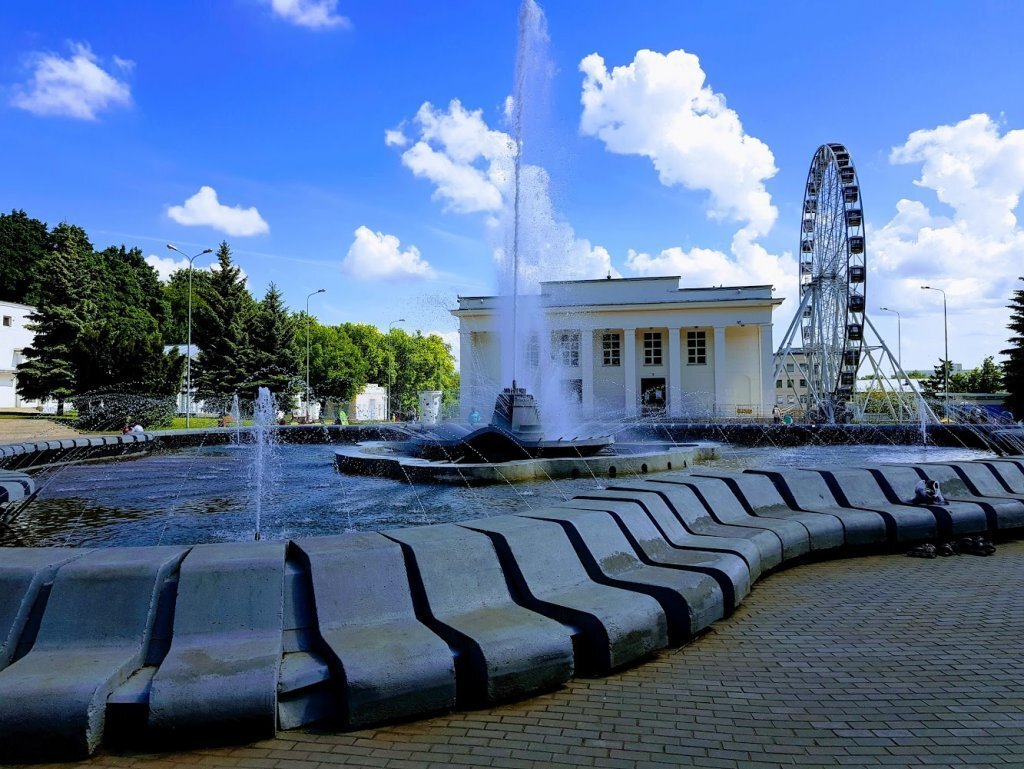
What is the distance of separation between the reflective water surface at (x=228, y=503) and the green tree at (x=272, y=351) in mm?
35519

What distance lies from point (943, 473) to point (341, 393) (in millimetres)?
69132

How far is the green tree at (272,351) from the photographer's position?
164ft

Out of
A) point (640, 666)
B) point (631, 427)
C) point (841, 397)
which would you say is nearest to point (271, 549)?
point (640, 666)

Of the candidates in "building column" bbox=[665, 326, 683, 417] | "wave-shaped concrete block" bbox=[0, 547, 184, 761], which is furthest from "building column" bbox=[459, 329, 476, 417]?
"wave-shaped concrete block" bbox=[0, 547, 184, 761]

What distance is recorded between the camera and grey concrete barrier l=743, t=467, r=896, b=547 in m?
6.70

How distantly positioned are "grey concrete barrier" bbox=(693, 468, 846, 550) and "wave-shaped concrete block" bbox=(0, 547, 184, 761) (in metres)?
5.28

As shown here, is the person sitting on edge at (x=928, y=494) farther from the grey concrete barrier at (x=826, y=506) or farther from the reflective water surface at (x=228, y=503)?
the reflective water surface at (x=228, y=503)

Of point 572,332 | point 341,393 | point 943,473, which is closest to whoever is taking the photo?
point 943,473

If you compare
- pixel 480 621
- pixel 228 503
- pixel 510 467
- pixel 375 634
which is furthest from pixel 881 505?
pixel 228 503

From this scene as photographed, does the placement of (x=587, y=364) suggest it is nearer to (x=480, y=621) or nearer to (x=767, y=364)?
(x=767, y=364)

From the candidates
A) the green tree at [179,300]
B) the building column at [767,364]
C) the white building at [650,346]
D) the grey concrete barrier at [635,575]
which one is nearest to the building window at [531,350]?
the white building at [650,346]

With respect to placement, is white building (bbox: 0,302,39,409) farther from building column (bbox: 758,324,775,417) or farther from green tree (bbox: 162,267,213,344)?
building column (bbox: 758,324,775,417)

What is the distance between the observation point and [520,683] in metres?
3.43

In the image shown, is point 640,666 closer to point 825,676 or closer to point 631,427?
point 825,676
